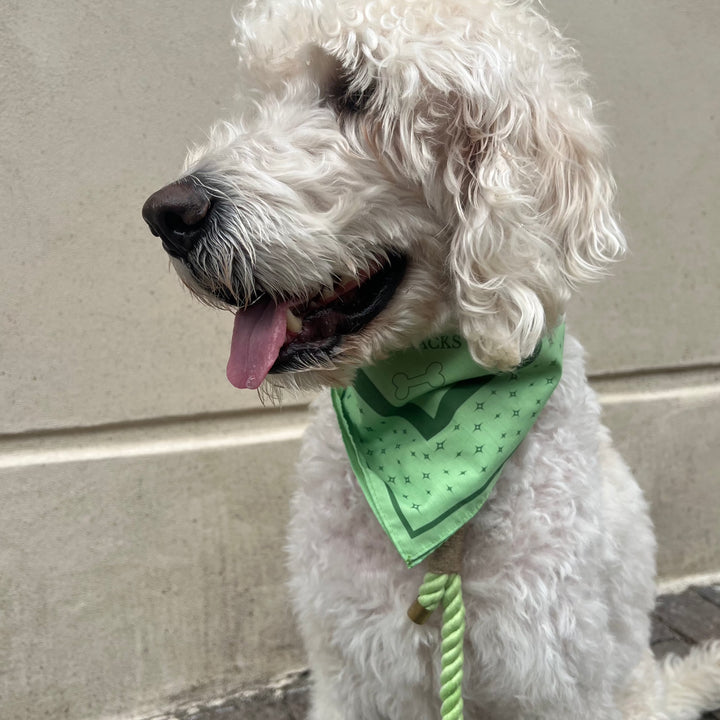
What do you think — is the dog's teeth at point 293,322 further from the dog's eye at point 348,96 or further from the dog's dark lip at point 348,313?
the dog's eye at point 348,96

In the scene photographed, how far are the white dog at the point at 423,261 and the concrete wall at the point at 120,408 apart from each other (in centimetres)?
71

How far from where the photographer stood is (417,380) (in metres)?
1.51

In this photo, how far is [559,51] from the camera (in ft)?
4.95

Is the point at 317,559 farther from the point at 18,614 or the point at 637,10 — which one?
the point at 637,10

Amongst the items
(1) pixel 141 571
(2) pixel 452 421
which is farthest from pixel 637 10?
(1) pixel 141 571

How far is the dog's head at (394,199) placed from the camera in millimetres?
1245

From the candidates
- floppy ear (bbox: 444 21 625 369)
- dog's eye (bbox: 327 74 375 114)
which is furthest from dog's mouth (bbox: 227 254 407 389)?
dog's eye (bbox: 327 74 375 114)

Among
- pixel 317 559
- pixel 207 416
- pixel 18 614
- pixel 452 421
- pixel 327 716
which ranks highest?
pixel 452 421

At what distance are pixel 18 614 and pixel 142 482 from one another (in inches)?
21.3

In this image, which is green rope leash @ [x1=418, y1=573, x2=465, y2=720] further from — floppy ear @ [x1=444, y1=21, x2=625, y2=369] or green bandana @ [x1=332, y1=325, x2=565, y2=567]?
floppy ear @ [x1=444, y1=21, x2=625, y2=369]

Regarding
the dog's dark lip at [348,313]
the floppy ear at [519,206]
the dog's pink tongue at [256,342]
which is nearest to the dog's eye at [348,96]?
the floppy ear at [519,206]

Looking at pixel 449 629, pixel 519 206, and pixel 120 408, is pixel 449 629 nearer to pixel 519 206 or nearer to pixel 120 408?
pixel 519 206

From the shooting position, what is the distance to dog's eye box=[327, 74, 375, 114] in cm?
133

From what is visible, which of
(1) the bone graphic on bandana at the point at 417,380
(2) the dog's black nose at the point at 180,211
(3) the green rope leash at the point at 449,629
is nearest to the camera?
(2) the dog's black nose at the point at 180,211
